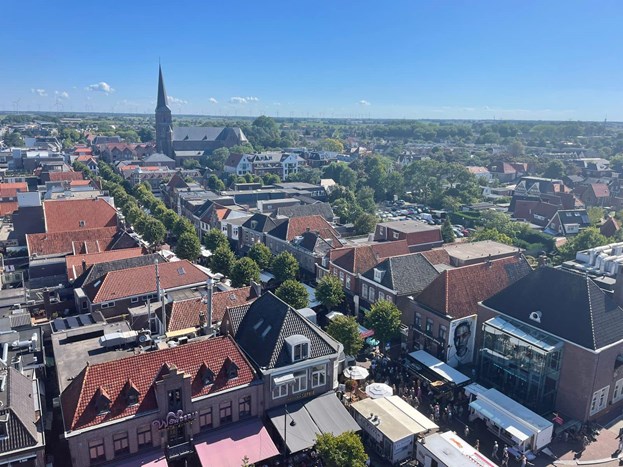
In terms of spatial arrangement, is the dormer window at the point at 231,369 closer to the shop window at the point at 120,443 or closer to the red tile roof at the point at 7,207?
the shop window at the point at 120,443

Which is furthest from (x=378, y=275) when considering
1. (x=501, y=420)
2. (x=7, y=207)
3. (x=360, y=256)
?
(x=7, y=207)

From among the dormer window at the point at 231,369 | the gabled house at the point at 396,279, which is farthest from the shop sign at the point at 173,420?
the gabled house at the point at 396,279

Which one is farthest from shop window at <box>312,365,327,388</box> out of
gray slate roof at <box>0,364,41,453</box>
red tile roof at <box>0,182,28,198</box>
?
red tile roof at <box>0,182,28,198</box>

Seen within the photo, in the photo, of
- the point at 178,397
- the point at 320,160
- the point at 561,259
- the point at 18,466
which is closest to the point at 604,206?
the point at 561,259

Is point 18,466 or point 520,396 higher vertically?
point 18,466

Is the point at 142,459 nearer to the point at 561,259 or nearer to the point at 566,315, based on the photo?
the point at 566,315
